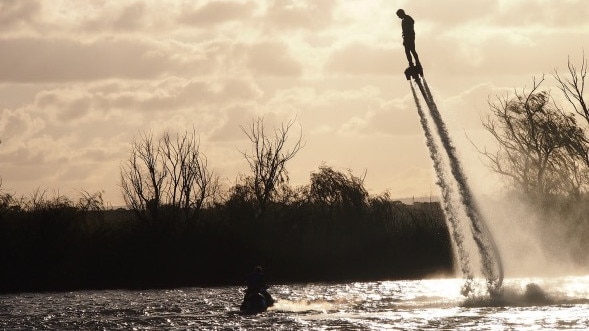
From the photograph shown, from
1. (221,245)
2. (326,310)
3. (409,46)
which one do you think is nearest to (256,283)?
(326,310)

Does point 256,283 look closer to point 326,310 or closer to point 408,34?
point 326,310

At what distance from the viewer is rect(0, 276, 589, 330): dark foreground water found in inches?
2047

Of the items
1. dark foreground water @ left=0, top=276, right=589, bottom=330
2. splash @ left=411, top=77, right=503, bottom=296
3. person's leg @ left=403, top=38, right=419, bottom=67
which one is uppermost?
person's leg @ left=403, top=38, right=419, bottom=67

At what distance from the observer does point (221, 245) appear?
8988 cm

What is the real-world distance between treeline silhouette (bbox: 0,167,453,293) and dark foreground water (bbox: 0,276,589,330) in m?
11.3

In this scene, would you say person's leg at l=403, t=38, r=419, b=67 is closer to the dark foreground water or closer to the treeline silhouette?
the dark foreground water

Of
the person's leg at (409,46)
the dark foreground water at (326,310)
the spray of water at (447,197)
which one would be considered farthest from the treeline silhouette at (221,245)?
the person's leg at (409,46)

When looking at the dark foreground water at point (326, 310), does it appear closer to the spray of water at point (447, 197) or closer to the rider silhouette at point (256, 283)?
the rider silhouette at point (256, 283)

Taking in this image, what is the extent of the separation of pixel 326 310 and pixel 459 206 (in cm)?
867

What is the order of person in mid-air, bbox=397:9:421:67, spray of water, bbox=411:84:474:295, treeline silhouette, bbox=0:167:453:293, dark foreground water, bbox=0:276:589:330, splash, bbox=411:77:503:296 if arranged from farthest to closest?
treeline silhouette, bbox=0:167:453:293
spray of water, bbox=411:84:474:295
splash, bbox=411:77:503:296
dark foreground water, bbox=0:276:589:330
person in mid-air, bbox=397:9:421:67

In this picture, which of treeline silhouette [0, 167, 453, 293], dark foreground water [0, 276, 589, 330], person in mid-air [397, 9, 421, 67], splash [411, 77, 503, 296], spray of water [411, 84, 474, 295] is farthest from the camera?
treeline silhouette [0, 167, 453, 293]

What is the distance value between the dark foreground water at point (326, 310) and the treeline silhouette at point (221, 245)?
11252 millimetres

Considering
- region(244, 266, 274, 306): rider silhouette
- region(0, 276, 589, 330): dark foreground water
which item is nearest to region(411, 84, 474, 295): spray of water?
region(0, 276, 589, 330): dark foreground water

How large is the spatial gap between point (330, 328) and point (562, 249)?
42.5 metres
